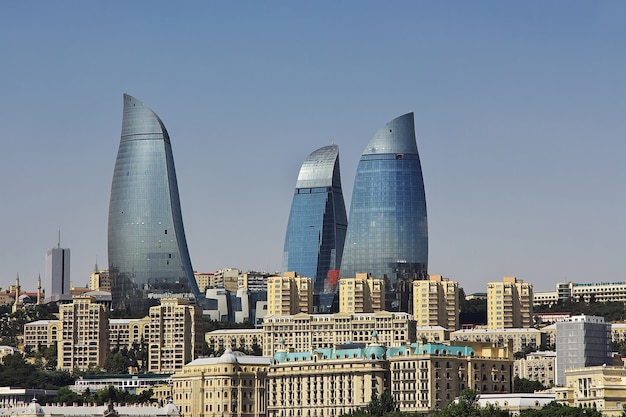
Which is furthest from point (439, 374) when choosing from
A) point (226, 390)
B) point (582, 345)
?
point (582, 345)

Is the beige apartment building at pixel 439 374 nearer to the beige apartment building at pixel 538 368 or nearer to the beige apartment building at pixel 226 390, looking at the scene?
the beige apartment building at pixel 226 390

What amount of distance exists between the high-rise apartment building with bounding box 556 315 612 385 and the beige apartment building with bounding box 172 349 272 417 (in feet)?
89.5

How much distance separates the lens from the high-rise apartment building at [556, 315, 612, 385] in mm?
174500

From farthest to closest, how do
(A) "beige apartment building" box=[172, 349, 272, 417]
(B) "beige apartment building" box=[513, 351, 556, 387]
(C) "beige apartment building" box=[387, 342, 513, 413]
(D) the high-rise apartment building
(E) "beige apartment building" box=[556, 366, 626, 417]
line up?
(B) "beige apartment building" box=[513, 351, 556, 387] → (D) the high-rise apartment building → (A) "beige apartment building" box=[172, 349, 272, 417] → (C) "beige apartment building" box=[387, 342, 513, 413] → (E) "beige apartment building" box=[556, 366, 626, 417]

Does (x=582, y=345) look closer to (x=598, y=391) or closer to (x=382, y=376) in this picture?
(x=382, y=376)

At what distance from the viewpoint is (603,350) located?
576 feet

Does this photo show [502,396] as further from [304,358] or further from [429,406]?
[304,358]

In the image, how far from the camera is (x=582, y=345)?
175m

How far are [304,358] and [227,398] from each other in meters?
7.71

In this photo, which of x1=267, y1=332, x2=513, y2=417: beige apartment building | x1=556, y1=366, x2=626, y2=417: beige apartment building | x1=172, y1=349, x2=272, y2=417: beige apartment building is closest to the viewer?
x1=556, y1=366, x2=626, y2=417: beige apartment building

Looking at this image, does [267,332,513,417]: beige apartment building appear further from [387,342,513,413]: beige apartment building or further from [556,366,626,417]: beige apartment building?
[556,366,626,417]: beige apartment building

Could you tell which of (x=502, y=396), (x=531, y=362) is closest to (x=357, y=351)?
(x=502, y=396)

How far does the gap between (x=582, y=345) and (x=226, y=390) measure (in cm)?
3279

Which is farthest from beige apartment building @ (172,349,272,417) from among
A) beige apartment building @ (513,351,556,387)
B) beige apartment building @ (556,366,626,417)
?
beige apartment building @ (513,351,556,387)
